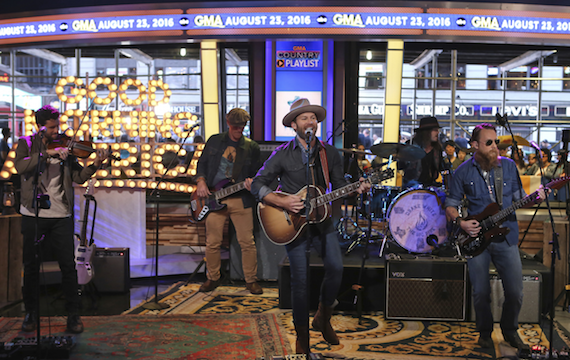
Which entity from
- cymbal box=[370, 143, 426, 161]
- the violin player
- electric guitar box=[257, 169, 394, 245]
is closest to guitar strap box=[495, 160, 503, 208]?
electric guitar box=[257, 169, 394, 245]

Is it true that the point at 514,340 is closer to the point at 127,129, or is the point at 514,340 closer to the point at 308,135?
the point at 308,135

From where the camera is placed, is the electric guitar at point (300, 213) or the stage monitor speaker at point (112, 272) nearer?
the electric guitar at point (300, 213)

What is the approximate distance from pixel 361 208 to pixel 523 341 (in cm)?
286

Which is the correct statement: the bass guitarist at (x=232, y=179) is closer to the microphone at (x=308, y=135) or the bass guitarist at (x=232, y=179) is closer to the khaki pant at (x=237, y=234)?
the khaki pant at (x=237, y=234)

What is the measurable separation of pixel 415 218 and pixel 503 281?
5.65 ft

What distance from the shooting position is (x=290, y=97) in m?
8.00

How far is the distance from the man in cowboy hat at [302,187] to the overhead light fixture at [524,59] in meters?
15.5

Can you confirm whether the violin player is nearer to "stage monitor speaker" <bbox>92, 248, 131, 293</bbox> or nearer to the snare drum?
"stage monitor speaker" <bbox>92, 248, 131, 293</bbox>

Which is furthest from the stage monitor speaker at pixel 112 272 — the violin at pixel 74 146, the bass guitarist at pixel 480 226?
the bass guitarist at pixel 480 226

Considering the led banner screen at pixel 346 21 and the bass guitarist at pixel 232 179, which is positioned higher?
the led banner screen at pixel 346 21

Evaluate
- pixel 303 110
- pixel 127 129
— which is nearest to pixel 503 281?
pixel 303 110

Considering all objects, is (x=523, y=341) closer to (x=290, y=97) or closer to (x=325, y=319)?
(x=325, y=319)

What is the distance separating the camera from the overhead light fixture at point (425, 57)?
17.5 m

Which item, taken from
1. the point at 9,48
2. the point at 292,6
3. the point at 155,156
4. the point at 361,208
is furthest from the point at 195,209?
the point at 9,48
